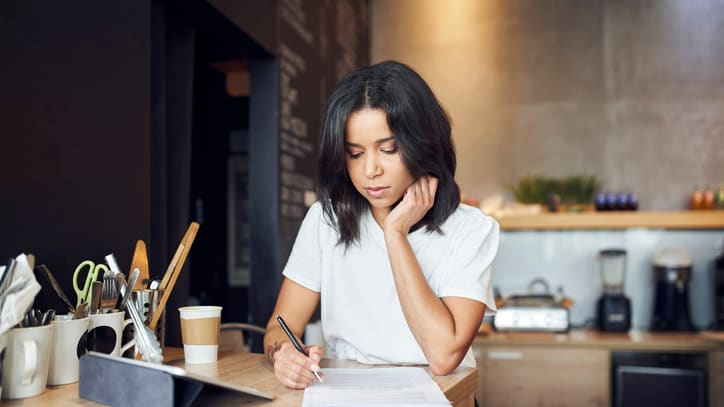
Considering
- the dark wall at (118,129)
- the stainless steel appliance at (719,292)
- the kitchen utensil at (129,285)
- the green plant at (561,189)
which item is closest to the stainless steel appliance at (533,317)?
the green plant at (561,189)

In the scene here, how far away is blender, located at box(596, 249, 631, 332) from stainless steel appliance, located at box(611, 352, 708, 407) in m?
0.37

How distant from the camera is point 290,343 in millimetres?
1300

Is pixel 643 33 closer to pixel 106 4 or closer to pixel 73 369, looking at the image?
pixel 106 4

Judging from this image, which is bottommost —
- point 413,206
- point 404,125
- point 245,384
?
point 245,384

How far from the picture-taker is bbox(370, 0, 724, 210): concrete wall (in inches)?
163

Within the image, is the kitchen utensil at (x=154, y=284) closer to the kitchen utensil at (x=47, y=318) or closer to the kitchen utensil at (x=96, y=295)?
the kitchen utensil at (x=96, y=295)

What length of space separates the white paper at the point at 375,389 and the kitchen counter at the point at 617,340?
92.5 inches

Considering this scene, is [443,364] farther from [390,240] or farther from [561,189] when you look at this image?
[561,189]

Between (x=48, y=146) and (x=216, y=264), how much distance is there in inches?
170

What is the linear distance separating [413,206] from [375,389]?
517mm

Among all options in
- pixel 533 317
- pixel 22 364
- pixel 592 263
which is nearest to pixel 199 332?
pixel 22 364

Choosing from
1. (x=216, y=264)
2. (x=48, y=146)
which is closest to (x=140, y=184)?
(x=48, y=146)

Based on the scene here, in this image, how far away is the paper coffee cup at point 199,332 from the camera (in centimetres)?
130

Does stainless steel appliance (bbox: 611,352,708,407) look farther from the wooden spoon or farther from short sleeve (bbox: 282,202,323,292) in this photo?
the wooden spoon
